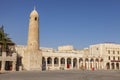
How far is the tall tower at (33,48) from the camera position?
179 ft

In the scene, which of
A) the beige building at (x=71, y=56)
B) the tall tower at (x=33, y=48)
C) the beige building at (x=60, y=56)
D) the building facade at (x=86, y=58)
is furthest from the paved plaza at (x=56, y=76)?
the building facade at (x=86, y=58)

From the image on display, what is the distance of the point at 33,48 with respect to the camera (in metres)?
55.0

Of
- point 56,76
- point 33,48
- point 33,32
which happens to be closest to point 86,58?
point 33,48

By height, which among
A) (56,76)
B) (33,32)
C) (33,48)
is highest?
(33,32)

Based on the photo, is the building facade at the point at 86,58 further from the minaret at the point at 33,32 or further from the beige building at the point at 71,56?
the minaret at the point at 33,32

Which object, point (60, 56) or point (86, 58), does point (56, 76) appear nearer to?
point (60, 56)

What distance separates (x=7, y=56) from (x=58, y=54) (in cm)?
2065

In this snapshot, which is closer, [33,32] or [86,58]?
[33,32]

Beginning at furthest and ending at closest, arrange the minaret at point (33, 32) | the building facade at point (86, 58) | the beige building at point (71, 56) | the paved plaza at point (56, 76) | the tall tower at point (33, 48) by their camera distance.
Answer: the building facade at point (86, 58) → the beige building at point (71, 56) → the minaret at point (33, 32) → the tall tower at point (33, 48) → the paved plaza at point (56, 76)

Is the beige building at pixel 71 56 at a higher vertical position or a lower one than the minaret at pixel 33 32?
lower

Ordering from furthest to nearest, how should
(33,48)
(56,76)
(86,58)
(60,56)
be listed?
(86,58)
(60,56)
(33,48)
(56,76)

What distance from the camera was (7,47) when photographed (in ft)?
187

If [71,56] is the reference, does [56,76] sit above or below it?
below

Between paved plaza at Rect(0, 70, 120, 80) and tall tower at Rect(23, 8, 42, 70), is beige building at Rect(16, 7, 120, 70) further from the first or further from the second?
paved plaza at Rect(0, 70, 120, 80)
